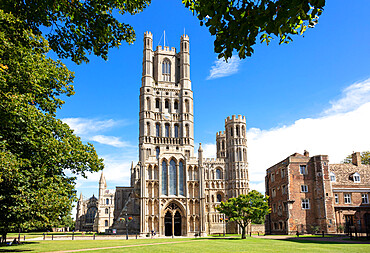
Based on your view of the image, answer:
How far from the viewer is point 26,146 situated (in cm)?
1633

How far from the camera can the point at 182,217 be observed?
56.5 metres

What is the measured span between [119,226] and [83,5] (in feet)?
174

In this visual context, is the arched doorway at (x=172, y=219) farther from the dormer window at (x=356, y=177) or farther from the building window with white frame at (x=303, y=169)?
the dormer window at (x=356, y=177)

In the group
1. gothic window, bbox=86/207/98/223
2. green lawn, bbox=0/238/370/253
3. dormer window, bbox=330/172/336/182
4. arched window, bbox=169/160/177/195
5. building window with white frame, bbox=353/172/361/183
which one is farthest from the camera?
gothic window, bbox=86/207/98/223

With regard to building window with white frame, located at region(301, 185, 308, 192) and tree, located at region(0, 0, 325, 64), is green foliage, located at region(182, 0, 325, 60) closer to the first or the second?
tree, located at region(0, 0, 325, 64)

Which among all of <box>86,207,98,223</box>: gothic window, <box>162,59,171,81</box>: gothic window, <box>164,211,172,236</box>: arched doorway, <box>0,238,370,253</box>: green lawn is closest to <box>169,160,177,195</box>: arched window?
<box>164,211,172,236</box>: arched doorway

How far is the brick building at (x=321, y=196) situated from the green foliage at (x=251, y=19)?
144 feet

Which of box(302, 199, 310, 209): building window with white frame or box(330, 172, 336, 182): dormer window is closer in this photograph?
box(302, 199, 310, 209): building window with white frame

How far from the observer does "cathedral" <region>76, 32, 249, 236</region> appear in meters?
56.2

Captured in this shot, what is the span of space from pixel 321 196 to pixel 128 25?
4328cm

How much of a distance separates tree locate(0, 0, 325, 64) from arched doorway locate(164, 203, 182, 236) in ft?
155

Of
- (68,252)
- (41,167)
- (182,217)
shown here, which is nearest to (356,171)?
(182,217)

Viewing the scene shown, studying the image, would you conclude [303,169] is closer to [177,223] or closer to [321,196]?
[321,196]

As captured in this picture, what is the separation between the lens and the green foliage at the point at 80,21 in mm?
10336
